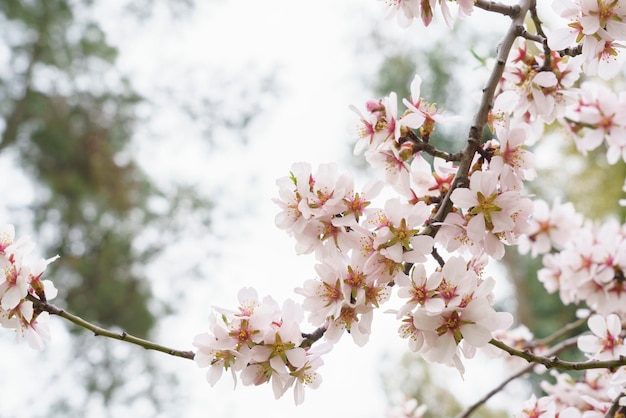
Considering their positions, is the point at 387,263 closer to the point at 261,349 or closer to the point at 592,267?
the point at 261,349

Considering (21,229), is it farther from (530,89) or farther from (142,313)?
(530,89)

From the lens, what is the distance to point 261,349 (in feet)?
2.36

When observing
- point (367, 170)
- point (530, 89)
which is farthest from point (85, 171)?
point (530, 89)

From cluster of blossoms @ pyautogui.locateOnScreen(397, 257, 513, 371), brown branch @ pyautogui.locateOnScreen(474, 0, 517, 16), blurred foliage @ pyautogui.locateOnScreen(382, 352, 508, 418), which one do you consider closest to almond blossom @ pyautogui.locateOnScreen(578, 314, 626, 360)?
cluster of blossoms @ pyautogui.locateOnScreen(397, 257, 513, 371)

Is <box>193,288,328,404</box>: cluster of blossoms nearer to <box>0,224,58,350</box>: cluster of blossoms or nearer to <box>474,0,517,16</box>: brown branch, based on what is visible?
<box>0,224,58,350</box>: cluster of blossoms

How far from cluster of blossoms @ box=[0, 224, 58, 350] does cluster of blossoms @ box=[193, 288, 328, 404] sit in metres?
0.24

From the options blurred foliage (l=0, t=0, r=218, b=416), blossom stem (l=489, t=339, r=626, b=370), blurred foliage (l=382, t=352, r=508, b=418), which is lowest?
blossom stem (l=489, t=339, r=626, b=370)

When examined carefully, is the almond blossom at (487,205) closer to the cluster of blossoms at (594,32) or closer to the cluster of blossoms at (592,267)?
the cluster of blossoms at (594,32)

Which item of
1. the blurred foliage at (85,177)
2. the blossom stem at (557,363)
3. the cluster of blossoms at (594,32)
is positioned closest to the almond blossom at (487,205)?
the blossom stem at (557,363)

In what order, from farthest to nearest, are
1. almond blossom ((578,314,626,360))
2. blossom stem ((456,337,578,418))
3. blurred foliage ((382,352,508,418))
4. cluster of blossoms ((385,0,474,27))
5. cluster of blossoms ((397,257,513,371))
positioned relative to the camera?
1. blurred foliage ((382,352,508,418))
2. blossom stem ((456,337,578,418))
3. almond blossom ((578,314,626,360))
4. cluster of blossoms ((385,0,474,27))
5. cluster of blossoms ((397,257,513,371))

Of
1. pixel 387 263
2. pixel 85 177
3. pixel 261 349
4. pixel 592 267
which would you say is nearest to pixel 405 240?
pixel 387 263

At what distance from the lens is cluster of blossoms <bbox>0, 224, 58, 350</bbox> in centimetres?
78

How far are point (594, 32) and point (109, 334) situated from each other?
73 centimetres

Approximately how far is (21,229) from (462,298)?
4723 millimetres
